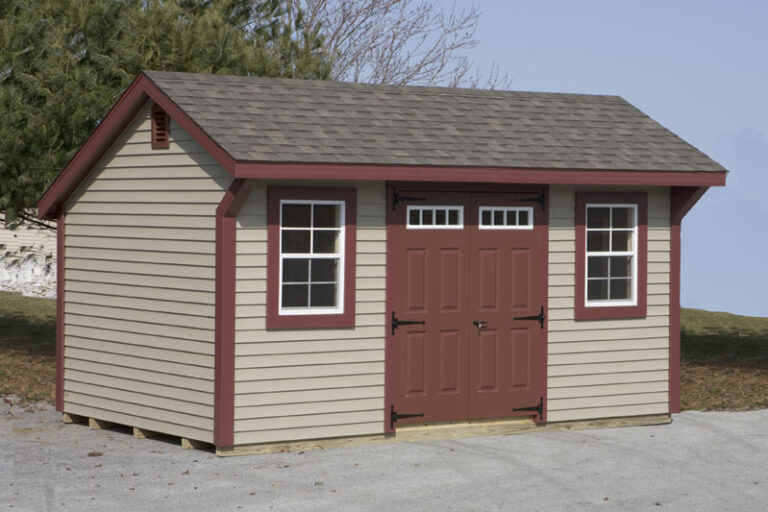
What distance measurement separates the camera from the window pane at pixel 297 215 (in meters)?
11.6

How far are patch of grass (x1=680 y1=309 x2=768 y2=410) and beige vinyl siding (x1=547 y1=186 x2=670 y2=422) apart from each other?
1.85 meters

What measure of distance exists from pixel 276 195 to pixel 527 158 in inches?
112

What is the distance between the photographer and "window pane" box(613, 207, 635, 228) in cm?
1328

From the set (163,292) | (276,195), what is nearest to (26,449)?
(163,292)

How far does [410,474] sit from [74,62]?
30.3ft

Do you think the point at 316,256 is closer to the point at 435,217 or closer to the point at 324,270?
the point at 324,270

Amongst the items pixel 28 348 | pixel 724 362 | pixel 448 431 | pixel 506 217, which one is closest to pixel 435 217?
pixel 506 217

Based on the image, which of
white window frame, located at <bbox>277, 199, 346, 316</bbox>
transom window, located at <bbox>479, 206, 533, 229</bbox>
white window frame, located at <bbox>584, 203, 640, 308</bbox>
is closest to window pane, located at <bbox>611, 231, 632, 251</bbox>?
white window frame, located at <bbox>584, 203, 640, 308</bbox>

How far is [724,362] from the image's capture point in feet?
65.8

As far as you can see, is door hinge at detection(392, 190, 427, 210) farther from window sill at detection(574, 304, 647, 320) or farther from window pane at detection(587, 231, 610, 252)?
window sill at detection(574, 304, 647, 320)

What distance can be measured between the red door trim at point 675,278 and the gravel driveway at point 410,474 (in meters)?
0.74

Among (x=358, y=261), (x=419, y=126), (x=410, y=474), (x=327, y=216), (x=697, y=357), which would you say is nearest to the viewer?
(x=410, y=474)

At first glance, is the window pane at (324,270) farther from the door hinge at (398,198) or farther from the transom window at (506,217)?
the transom window at (506,217)

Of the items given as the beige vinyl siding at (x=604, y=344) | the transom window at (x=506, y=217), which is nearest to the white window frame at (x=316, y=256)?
the transom window at (x=506, y=217)
